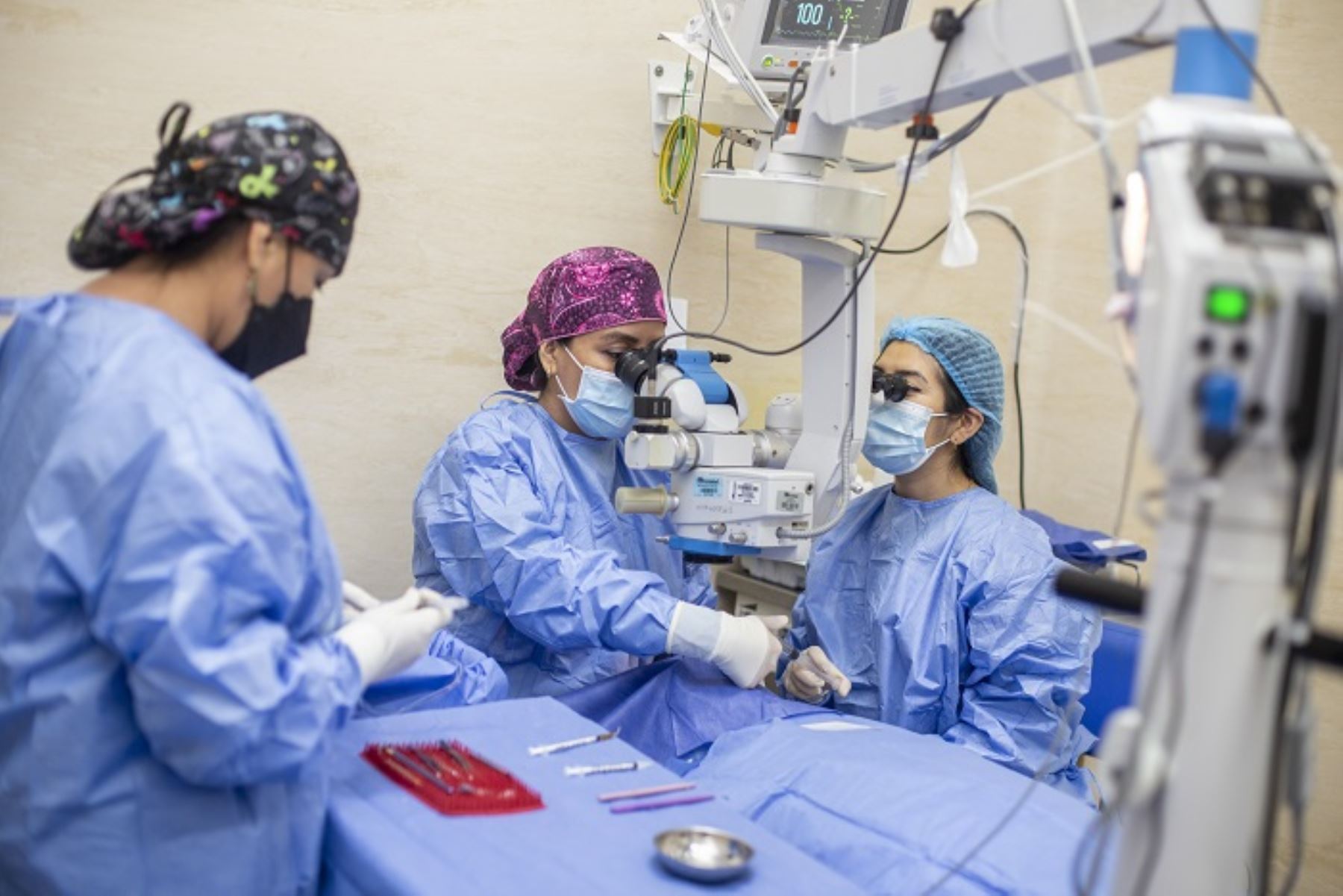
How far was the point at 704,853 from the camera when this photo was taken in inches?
60.6

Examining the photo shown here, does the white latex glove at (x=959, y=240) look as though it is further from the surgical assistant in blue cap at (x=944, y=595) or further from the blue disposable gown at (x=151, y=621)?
the blue disposable gown at (x=151, y=621)

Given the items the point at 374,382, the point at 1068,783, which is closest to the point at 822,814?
the point at 1068,783

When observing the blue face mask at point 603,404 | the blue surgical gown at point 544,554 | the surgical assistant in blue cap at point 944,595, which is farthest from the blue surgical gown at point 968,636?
the blue face mask at point 603,404

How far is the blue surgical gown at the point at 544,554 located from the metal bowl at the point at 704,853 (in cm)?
78

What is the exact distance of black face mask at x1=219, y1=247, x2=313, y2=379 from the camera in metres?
1.70

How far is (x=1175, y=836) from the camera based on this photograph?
1.20 meters

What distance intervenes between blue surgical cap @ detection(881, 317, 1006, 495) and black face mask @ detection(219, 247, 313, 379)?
1142 millimetres

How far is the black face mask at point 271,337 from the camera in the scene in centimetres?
170

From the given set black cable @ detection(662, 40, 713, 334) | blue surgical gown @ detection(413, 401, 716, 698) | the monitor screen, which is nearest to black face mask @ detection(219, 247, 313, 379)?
blue surgical gown @ detection(413, 401, 716, 698)

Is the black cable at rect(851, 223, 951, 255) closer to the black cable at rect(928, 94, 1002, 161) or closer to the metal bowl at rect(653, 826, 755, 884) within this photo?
the black cable at rect(928, 94, 1002, 161)

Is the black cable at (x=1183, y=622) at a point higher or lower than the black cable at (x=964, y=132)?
lower

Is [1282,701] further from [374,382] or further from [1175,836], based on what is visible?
[374,382]

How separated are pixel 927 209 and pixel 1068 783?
5.71 feet

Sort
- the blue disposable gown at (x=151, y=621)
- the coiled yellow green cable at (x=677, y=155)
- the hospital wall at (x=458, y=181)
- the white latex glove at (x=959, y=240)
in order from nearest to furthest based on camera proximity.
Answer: the blue disposable gown at (x=151, y=621) < the white latex glove at (x=959, y=240) < the hospital wall at (x=458, y=181) < the coiled yellow green cable at (x=677, y=155)
